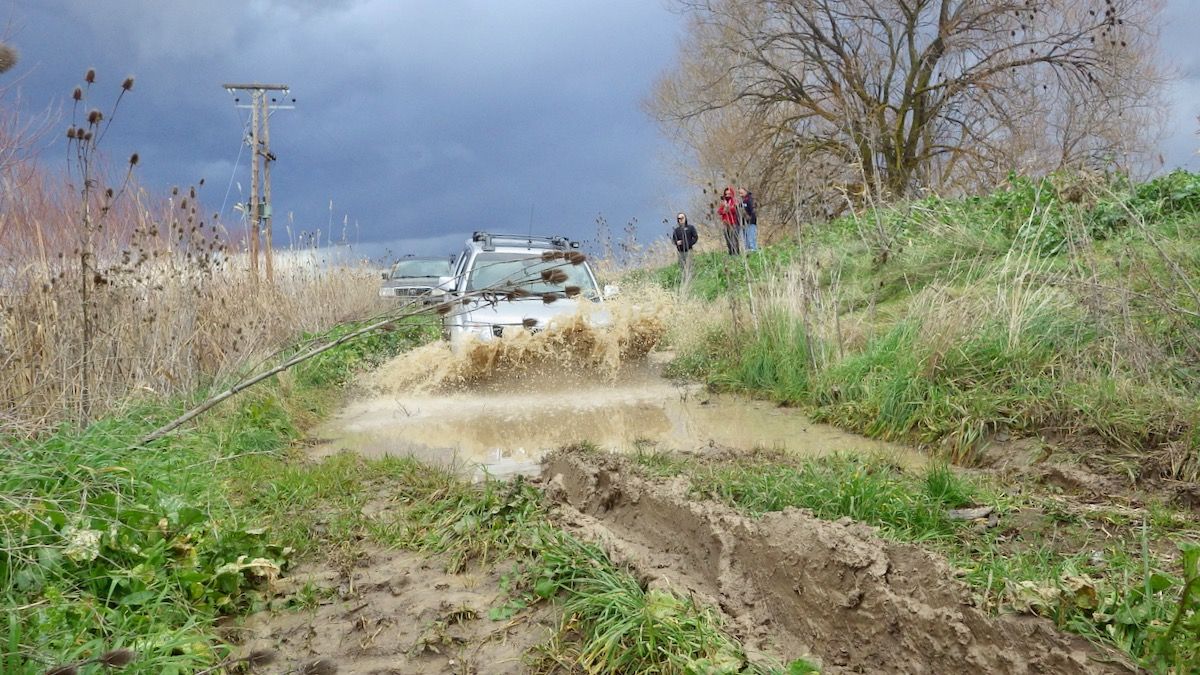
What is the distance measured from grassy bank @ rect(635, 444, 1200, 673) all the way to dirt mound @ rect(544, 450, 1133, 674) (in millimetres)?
129

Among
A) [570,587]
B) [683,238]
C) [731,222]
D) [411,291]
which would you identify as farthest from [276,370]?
[683,238]

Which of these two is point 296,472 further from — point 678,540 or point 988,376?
point 988,376

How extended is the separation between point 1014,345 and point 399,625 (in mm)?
5821

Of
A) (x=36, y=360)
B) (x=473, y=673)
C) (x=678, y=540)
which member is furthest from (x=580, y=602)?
(x=36, y=360)

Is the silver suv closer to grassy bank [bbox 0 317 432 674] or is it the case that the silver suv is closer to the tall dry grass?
the tall dry grass

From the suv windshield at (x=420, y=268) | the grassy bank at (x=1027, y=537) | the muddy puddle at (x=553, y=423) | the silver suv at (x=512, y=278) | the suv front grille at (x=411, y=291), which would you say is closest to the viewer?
the grassy bank at (x=1027, y=537)

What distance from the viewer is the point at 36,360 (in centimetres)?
575

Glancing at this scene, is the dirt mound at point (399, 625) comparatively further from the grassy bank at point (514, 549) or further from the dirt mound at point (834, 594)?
the dirt mound at point (834, 594)

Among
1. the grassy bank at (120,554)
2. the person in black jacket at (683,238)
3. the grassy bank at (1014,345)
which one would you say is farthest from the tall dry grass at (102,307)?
the person in black jacket at (683,238)

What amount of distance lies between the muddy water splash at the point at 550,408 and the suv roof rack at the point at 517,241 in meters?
1.62

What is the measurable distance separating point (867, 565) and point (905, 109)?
23.0m

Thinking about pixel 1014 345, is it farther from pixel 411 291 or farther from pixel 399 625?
pixel 411 291

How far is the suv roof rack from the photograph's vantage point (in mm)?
11670

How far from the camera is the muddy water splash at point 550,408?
6918 mm
